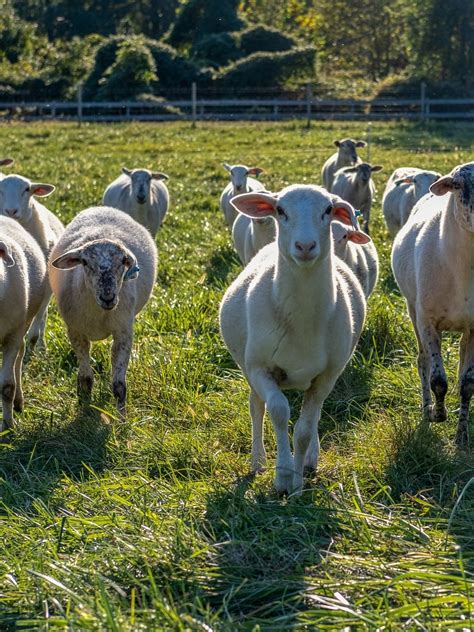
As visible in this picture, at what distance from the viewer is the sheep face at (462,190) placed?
5.18 meters

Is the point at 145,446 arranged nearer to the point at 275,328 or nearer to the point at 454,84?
the point at 275,328

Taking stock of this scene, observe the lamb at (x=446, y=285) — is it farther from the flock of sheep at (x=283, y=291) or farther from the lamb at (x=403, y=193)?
the lamb at (x=403, y=193)

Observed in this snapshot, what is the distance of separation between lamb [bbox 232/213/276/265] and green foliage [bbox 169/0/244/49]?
33.2m

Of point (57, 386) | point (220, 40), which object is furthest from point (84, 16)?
point (57, 386)

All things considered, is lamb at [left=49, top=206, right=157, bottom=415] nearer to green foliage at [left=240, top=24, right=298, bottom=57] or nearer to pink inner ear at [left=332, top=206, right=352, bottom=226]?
pink inner ear at [left=332, top=206, right=352, bottom=226]

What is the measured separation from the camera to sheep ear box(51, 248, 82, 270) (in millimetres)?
5785

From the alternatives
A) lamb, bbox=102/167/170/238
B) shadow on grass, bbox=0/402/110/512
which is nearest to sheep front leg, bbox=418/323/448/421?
shadow on grass, bbox=0/402/110/512

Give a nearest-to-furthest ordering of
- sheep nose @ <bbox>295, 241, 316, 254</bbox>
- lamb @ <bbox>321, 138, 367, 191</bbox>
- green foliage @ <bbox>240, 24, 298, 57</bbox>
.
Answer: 1. sheep nose @ <bbox>295, 241, 316, 254</bbox>
2. lamb @ <bbox>321, 138, 367, 191</bbox>
3. green foliage @ <bbox>240, 24, 298, 57</bbox>

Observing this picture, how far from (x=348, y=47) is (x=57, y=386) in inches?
1894

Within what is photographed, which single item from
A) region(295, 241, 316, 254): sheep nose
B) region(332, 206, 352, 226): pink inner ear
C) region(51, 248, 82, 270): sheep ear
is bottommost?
region(51, 248, 82, 270): sheep ear

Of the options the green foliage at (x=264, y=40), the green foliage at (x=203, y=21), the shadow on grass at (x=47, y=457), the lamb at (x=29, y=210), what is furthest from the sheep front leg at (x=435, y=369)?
the green foliage at (x=203, y=21)

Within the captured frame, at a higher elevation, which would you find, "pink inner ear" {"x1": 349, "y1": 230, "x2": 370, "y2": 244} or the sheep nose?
the sheep nose

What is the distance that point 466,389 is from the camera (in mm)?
5445

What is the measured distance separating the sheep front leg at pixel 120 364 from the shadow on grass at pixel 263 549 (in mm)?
1564
